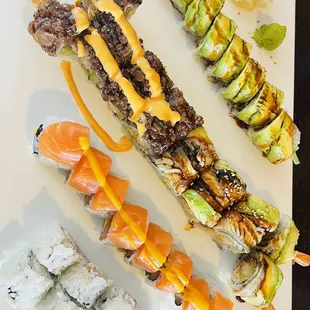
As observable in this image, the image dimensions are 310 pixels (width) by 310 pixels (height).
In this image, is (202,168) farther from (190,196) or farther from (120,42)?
(120,42)

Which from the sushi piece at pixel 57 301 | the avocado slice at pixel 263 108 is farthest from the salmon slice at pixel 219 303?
the avocado slice at pixel 263 108

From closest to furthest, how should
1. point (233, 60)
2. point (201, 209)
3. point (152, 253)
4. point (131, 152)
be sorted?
point (152, 253) → point (201, 209) → point (131, 152) → point (233, 60)

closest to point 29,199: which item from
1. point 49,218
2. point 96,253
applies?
point 49,218

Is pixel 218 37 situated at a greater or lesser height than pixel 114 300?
greater

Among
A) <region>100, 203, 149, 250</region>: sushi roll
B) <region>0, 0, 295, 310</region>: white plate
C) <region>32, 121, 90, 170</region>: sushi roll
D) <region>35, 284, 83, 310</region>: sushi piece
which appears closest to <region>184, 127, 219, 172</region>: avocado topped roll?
<region>0, 0, 295, 310</region>: white plate

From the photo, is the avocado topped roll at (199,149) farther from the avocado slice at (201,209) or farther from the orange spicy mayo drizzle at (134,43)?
the orange spicy mayo drizzle at (134,43)

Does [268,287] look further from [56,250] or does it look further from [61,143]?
[61,143]

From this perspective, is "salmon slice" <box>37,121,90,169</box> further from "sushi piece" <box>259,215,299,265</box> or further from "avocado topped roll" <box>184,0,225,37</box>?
"sushi piece" <box>259,215,299,265</box>

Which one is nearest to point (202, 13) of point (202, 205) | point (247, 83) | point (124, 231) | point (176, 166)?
point (247, 83)
